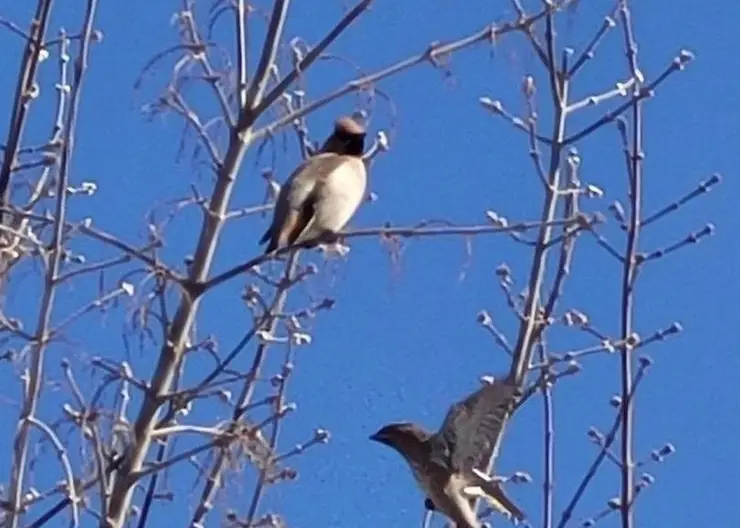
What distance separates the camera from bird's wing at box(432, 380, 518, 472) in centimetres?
386

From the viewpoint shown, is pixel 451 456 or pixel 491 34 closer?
pixel 491 34

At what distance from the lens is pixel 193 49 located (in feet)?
10.5

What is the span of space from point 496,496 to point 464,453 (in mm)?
181

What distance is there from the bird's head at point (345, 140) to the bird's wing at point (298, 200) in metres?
0.22

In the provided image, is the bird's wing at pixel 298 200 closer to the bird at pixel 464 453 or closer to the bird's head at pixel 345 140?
the bird's head at pixel 345 140

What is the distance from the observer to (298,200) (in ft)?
14.0

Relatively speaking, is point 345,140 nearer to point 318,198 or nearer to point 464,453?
point 318,198

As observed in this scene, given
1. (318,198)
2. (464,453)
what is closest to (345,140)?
(318,198)

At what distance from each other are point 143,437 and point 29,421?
0.27 meters

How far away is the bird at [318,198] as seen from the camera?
13.5 feet

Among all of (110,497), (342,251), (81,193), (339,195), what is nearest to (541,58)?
(339,195)

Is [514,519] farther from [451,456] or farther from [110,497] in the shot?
[110,497]

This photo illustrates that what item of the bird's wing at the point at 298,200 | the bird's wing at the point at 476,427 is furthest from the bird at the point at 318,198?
the bird's wing at the point at 476,427

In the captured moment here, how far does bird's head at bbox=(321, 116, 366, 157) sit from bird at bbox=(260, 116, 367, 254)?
11mm
